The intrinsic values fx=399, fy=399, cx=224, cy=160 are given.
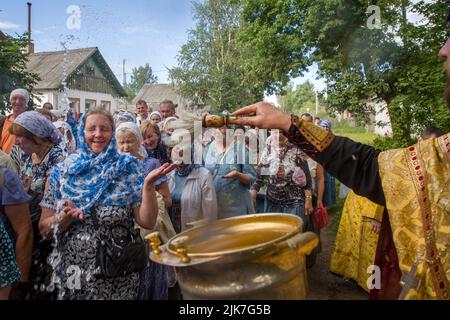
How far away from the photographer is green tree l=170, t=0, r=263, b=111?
23133 millimetres

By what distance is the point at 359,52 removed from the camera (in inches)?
460

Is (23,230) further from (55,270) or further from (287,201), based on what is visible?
(287,201)

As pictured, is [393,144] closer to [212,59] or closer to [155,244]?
[155,244]

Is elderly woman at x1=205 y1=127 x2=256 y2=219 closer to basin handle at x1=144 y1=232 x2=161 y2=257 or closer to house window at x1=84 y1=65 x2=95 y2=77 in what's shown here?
basin handle at x1=144 y1=232 x2=161 y2=257

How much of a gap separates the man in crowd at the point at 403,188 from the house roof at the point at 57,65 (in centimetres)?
2670

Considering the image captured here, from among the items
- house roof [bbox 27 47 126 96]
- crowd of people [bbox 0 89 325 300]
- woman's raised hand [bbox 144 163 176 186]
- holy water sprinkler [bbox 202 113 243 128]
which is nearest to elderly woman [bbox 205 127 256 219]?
crowd of people [bbox 0 89 325 300]

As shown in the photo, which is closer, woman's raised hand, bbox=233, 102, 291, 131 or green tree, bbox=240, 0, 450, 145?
woman's raised hand, bbox=233, 102, 291, 131

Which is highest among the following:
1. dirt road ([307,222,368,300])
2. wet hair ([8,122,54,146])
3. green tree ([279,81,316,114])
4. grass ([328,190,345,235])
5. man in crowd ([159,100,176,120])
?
green tree ([279,81,316,114])

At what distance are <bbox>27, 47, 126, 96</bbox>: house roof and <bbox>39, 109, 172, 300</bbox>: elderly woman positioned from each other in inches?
1000

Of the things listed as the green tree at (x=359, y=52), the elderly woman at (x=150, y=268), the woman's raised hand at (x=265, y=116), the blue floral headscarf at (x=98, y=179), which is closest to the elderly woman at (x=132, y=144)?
the elderly woman at (x=150, y=268)

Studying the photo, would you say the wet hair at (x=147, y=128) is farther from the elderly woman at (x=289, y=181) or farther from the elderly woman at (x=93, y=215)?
the elderly woman at (x=93, y=215)

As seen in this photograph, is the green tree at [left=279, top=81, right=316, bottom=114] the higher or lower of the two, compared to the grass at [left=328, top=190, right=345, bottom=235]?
higher

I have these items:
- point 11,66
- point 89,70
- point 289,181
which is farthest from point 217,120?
point 89,70

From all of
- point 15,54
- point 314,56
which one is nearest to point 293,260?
point 15,54
